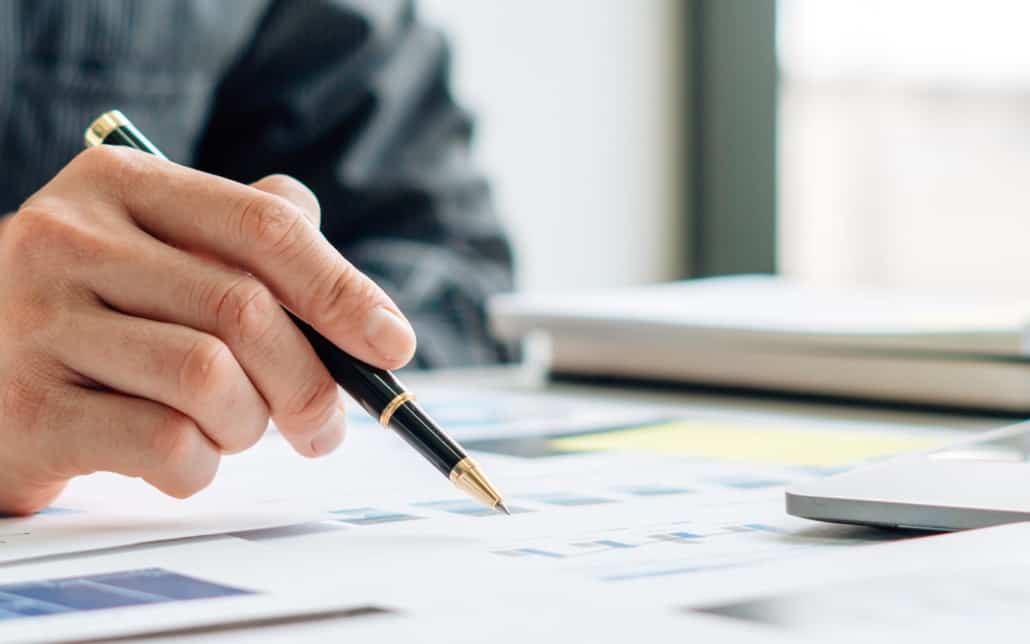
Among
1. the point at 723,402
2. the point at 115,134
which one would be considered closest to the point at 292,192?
the point at 115,134

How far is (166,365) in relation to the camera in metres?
0.45

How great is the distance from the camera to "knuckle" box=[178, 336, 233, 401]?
0.45 meters

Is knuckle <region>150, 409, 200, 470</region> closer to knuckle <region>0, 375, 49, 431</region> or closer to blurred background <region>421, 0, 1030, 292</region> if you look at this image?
knuckle <region>0, 375, 49, 431</region>

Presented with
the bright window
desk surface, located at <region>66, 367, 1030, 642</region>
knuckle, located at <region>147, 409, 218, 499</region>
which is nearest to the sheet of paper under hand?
knuckle, located at <region>147, 409, 218, 499</region>

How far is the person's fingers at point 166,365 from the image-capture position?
0.45 metres

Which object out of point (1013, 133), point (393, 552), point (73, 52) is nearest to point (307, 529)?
point (393, 552)

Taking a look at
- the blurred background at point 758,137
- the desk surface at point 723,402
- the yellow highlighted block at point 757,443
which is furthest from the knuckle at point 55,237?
the blurred background at point 758,137

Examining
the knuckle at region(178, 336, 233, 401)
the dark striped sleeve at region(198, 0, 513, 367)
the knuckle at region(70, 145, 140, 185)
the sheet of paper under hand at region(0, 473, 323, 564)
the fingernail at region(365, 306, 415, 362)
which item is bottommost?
the sheet of paper under hand at region(0, 473, 323, 564)

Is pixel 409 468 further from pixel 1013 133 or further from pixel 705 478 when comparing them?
pixel 1013 133

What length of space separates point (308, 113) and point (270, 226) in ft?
2.36

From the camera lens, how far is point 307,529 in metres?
0.44

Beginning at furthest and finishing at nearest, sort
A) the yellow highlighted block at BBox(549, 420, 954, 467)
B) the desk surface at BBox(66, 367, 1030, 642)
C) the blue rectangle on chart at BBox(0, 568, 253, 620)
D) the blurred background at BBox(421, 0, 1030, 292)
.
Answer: the blurred background at BBox(421, 0, 1030, 292), the desk surface at BBox(66, 367, 1030, 642), the yellow highlighted block at BBox(549, 420, 954, 467), the blue rectangle on chart at BBox(0, 568, 253, 620)

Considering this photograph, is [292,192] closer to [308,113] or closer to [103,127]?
[103,127]

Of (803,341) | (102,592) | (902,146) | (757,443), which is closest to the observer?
(102,592)
